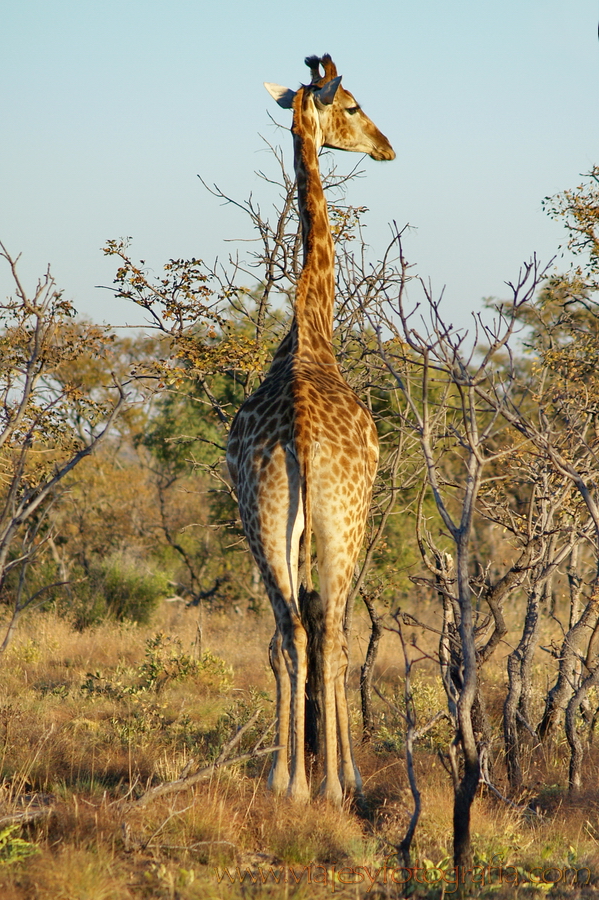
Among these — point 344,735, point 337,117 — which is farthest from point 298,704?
point 337,117

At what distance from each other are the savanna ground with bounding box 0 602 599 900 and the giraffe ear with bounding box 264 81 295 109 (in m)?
4.81

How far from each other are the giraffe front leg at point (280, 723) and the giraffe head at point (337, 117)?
152 inches

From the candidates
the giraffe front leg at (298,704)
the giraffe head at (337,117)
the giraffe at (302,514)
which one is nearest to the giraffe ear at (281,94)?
the giraffe head at (337,117)

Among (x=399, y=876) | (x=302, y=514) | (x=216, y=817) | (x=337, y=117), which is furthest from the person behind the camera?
(x=337, y=117)

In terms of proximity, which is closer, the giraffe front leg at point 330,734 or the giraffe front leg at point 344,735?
the giraffe front leg at point 330,734

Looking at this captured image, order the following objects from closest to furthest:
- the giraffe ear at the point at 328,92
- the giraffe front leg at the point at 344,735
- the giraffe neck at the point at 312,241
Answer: the giraffe front leg at the point at 344,735, the giraffe neck at the point at 312,241, the giraffe ear at the point at 328,92

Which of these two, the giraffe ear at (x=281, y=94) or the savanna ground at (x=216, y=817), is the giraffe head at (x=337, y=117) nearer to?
the giraffe ear at (x=281, y=94)

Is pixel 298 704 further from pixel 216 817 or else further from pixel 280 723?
pixel 216 817

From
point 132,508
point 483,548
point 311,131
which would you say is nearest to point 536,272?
point 311,131

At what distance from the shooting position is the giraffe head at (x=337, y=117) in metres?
6.49

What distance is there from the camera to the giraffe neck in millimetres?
5949

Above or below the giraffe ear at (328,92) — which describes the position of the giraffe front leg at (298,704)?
below

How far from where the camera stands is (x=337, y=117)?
666 centimetres

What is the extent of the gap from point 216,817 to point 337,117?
5.09 meters
